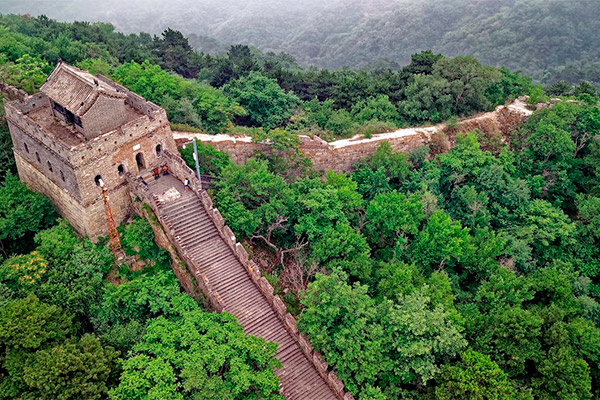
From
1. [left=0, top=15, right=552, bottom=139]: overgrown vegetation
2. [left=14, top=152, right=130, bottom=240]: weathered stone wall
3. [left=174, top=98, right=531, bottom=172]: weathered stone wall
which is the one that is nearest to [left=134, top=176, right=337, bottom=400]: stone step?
[left=14, top=152, right=130, bottom=240]: weathered stone wall

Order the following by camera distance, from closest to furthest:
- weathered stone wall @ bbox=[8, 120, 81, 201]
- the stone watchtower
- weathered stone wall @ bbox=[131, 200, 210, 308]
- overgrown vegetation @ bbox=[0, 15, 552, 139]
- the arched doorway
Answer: weathered stone wall @ bbox=[131, 200, 210, 308] → the stone watchtower → weathered stone wall @ bbox=[8, 120, 81, 201] → the arched doorway → overgrown vegetation @ bbox=[0, 15, 552, 139]

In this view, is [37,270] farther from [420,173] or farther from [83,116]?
[420,173]

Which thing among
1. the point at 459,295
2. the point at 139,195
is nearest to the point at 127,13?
the point at 139,195

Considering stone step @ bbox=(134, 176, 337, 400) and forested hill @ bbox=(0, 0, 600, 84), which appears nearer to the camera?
stone step @ bbox=(134, 176, 337, 400)

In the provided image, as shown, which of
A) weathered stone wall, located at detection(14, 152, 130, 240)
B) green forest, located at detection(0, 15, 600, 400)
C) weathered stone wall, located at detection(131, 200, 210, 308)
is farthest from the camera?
weathered stone wall, located at detection(14, 152, 130, 240)

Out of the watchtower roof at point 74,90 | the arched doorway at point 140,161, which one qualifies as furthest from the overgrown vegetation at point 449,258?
the watchtower roof at point 74,90

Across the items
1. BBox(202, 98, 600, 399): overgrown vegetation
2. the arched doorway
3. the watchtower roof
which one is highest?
the watchtower roof

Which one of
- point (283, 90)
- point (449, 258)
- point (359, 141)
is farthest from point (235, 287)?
point (283, 90)

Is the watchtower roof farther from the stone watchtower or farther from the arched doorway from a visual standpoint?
the arched doorway

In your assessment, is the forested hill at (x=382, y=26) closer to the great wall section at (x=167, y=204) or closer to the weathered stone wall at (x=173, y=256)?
the great wall section at (x=167, y=204)
